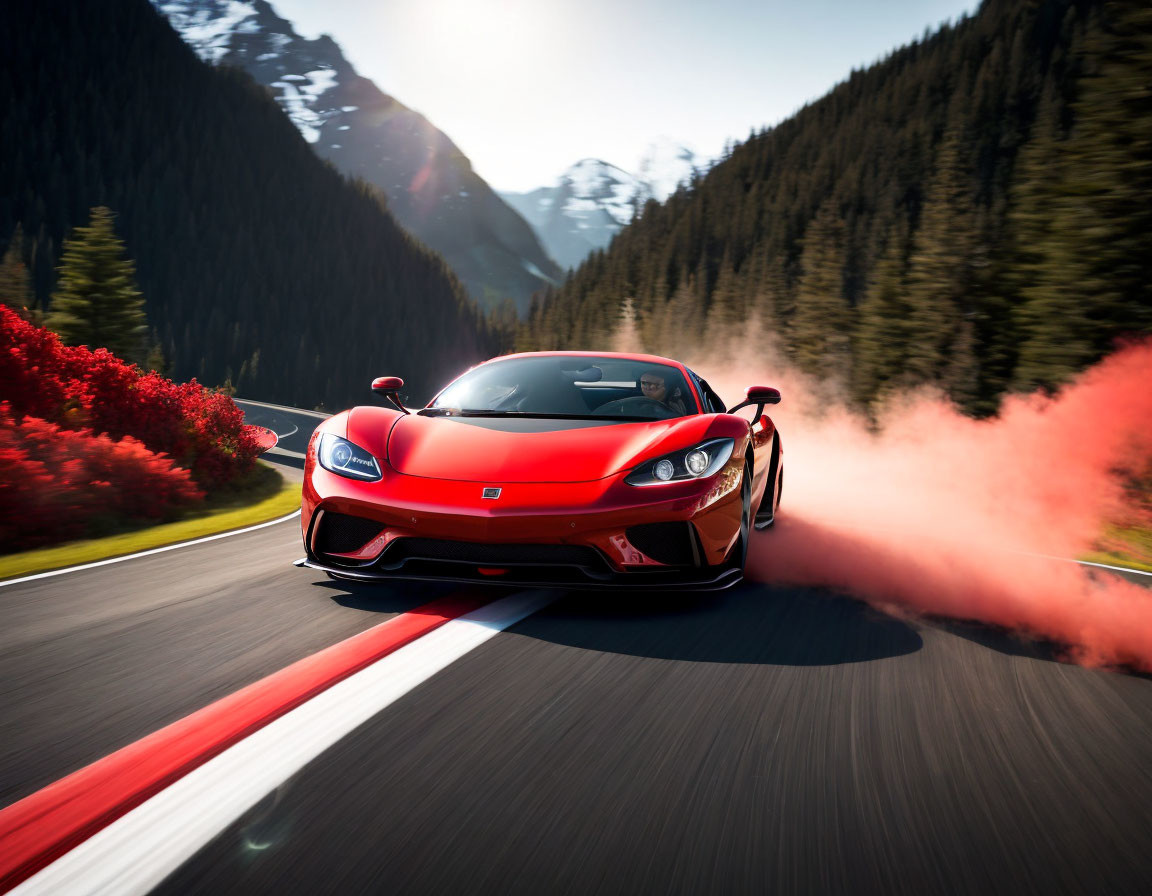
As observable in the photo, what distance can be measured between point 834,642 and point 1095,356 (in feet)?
49.8

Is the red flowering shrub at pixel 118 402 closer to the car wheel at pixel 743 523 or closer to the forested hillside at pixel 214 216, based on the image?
the car wheel at pixel 743 523

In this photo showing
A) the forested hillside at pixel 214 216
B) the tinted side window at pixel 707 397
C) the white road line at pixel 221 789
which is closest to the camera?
the white road line at pixel 221 789

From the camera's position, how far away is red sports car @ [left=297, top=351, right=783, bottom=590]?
361 cm

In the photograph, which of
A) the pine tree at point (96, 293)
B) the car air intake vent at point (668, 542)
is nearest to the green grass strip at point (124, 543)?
the car air intake vent at point (668, 542)

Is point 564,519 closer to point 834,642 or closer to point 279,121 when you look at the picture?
point 834,642

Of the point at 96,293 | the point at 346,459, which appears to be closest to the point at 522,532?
the point at 346,459

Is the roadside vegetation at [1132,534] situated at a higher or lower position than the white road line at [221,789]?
lower

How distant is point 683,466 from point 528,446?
721mm

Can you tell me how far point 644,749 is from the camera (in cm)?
238

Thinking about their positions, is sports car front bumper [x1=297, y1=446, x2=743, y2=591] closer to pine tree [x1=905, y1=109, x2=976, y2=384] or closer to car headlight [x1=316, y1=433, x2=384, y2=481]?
car headlight [x1=316, y1=433, x2=384, y2=481]

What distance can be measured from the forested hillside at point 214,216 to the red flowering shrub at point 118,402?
109m

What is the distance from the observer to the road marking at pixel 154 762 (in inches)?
67.6

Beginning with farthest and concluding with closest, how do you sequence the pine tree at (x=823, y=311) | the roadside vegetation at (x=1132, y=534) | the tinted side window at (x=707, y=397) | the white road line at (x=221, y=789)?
the pine tree at (x=823, y=311) < the roadside vegetation at (x=1132, y=534) < the tinted side window at (x=707, y=397) < the white road line at (x=221, y=789)

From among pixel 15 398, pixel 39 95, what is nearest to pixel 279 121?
pixel 39 95
